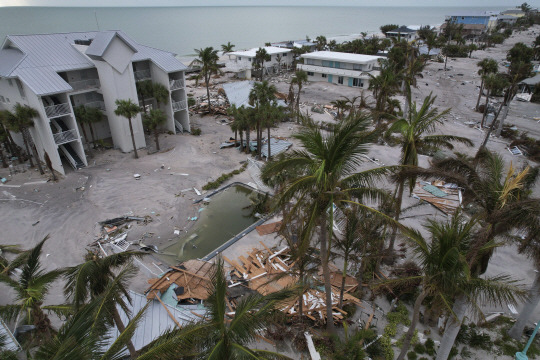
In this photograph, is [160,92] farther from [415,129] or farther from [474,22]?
[474,22]

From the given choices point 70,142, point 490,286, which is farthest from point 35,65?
point 490,286

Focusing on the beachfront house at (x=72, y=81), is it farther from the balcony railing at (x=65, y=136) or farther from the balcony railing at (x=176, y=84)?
the balcony railing at (x=176, y=84)

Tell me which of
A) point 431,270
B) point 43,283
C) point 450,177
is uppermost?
point 450,177

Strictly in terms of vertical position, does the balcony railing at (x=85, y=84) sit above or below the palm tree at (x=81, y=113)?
above

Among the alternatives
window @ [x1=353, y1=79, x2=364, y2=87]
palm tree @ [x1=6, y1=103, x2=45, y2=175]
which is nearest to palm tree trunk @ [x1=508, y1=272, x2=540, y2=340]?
palm tree @ [x1=6, y1=103, x2=45, y2=175]

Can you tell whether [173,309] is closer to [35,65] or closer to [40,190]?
[40,190]

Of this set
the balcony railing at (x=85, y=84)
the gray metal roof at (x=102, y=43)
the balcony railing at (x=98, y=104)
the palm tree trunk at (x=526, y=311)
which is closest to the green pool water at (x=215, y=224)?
the palm tree trunk at (x=526, y=311)

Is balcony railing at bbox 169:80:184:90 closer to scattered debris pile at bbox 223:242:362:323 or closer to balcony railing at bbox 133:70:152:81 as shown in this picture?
balcony railing at bbox 133:70:152:81
